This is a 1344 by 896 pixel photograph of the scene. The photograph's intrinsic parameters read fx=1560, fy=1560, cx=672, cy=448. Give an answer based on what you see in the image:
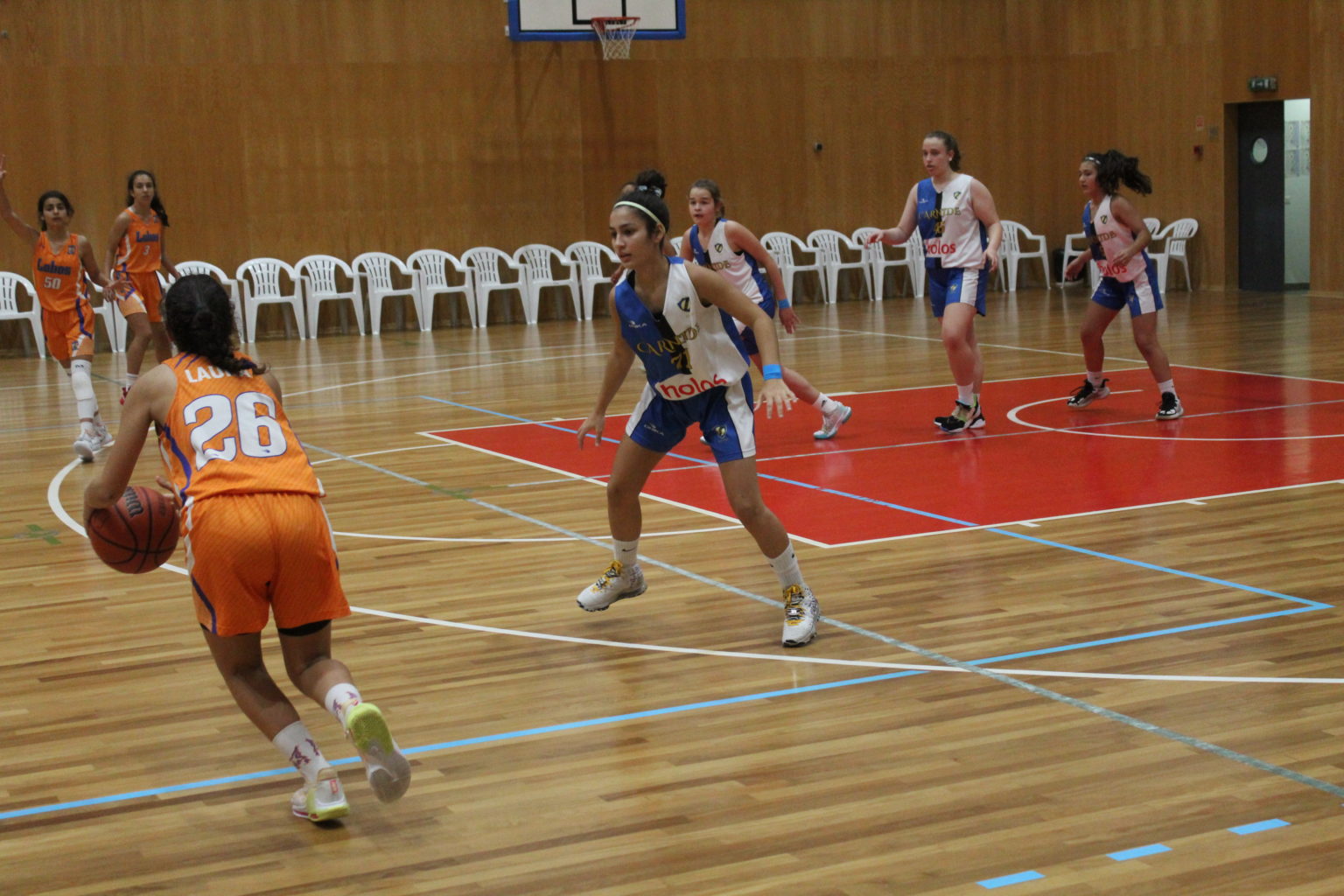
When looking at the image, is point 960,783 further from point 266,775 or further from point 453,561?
point 453,561

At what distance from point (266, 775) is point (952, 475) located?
470 centimetres

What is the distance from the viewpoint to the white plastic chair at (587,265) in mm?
18891

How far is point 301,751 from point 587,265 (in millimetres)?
15576

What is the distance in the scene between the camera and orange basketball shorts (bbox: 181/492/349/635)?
3.62 metres

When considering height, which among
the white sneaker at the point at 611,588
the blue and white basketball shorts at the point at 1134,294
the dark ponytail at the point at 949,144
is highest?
the dark ponytail at the point at 949,144

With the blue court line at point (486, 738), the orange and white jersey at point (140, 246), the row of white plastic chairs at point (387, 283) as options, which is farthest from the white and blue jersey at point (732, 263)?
the row of white plastic chairs at point (387, 283)

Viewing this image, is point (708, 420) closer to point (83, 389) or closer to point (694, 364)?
point (694, 364)

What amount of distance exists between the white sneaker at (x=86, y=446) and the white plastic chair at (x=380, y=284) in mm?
8229

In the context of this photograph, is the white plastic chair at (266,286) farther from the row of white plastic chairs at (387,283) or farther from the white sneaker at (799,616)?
the white sneaker at (799,616)

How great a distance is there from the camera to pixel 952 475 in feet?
26.3

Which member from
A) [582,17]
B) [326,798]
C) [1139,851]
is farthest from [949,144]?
[582,17]

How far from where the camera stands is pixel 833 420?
931cm

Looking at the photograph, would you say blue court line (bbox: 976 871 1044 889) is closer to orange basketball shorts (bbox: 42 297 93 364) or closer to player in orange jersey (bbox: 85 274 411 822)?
player in orange jersey (bbox: 85 274 411 822)

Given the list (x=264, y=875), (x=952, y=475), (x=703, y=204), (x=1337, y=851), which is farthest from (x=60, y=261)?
(x=1337, y=851)
